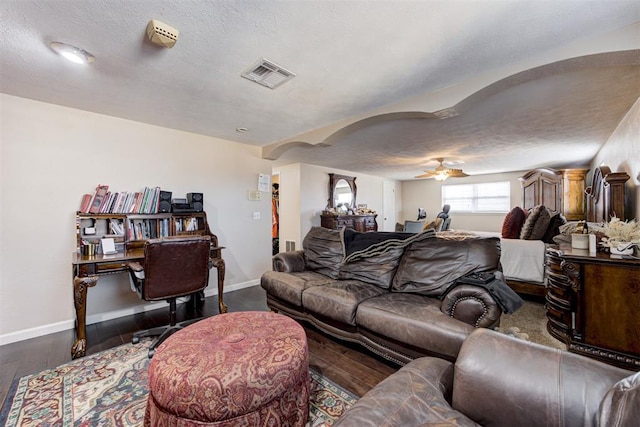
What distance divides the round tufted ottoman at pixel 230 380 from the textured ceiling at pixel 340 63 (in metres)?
1.79

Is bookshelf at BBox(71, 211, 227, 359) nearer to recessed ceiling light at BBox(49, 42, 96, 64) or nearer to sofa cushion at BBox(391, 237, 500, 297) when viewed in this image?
recessed ceiling light at BBox(49, 42, 96, 64)

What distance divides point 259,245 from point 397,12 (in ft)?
12.3

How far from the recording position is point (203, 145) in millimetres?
3863

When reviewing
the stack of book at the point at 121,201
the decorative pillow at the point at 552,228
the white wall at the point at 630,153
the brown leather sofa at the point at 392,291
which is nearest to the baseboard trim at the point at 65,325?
the stack of book at the point at 121,201

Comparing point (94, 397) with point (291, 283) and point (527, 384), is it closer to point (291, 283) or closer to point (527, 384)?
point (291, 283)

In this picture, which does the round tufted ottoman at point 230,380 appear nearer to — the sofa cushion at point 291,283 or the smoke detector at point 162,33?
the sofa cushion at point 291,283

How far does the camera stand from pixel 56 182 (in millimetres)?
2801

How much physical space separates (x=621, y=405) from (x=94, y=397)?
2.56 metres

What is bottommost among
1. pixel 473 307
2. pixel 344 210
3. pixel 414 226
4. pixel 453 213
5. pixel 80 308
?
pixel 80 308

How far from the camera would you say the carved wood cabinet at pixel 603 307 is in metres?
1.92

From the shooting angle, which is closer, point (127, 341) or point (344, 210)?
point (127, 341)

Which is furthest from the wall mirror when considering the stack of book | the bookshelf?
the stack of book

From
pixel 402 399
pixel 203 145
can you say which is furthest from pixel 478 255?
pixel 203 145

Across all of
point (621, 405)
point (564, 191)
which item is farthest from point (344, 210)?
point (621, 405)
